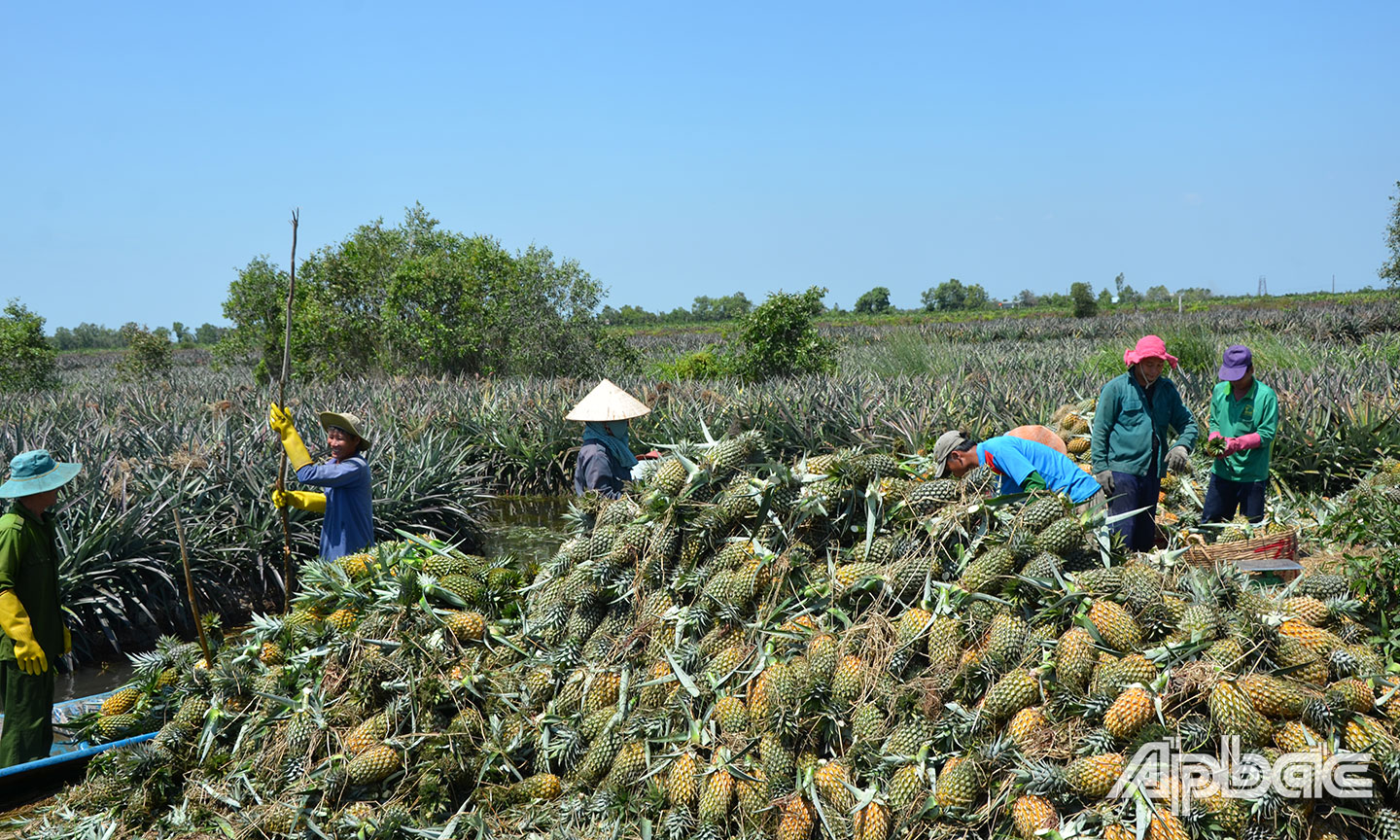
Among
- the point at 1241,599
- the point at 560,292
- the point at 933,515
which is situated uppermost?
the point at 560,292

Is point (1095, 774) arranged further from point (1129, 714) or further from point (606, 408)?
point (606, 408)

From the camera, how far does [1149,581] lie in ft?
10.9

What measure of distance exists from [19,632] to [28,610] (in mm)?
163

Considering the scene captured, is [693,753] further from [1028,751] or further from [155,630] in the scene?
[155,630]

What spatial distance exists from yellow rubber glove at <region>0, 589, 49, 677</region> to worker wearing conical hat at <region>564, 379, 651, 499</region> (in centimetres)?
298

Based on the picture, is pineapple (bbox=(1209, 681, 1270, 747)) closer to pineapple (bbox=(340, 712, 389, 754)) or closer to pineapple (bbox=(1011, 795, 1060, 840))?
pineapple (bbox=(1011, 795, 1060, 840))

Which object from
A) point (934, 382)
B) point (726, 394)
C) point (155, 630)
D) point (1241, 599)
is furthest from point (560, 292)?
point (1241, 599)

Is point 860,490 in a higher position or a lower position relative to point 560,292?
lower

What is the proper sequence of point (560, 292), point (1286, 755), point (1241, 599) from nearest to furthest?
point (1286, 755)
point (1241, 599)
point (560, 292)

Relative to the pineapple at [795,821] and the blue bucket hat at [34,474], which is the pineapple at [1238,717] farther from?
the blue bucket hat at [34,474]

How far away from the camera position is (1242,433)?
5.76 metres

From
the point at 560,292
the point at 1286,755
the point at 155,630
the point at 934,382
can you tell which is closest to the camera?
the point at 1286,755

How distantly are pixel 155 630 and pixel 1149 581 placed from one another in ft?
21.8

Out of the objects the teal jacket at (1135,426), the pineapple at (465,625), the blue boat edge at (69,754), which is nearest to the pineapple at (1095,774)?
the pineapple at (465,625)
